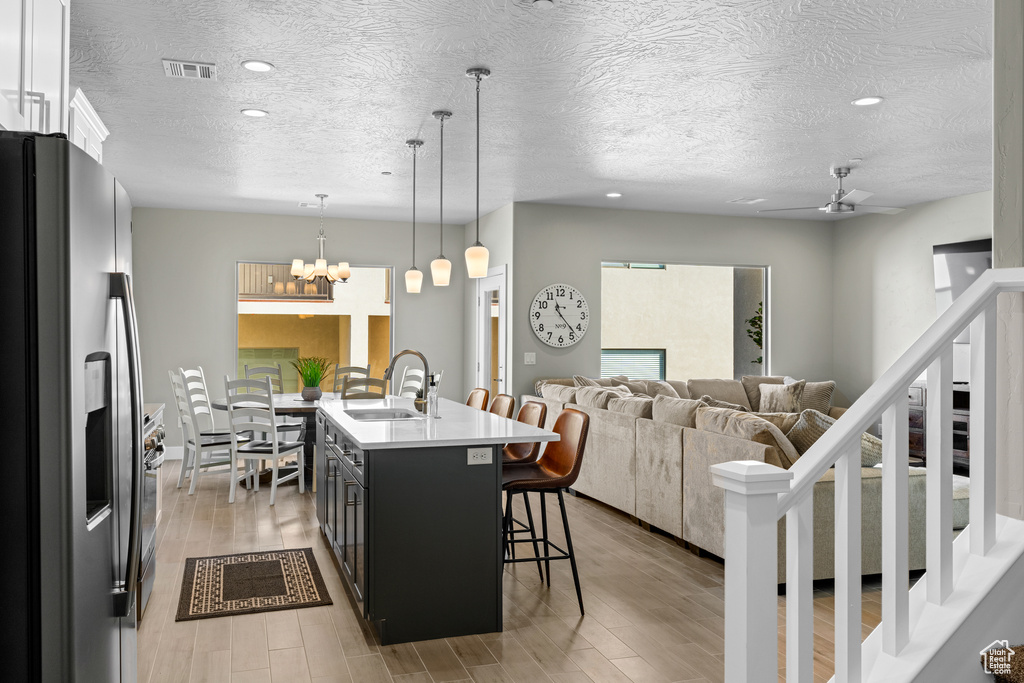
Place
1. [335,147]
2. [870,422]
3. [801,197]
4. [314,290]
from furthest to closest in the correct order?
[314,290]
[801,197]
[335,147]
[870,422]

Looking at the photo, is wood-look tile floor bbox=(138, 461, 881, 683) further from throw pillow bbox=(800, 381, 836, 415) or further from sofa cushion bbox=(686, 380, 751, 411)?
throw pillow bbox=(800, 381, 836, 415)

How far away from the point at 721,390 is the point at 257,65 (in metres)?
5.51

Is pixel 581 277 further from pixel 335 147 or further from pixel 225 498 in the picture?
pixel 225 498

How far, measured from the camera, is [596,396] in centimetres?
595

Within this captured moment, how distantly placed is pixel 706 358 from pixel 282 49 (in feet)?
30.2

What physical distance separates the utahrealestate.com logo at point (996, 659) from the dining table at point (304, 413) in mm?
4975

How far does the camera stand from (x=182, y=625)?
138 inches

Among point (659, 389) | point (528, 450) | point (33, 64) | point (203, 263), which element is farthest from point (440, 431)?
point (203, 263)

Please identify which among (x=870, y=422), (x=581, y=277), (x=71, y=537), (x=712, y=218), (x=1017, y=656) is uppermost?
→ (x=712, y=218)

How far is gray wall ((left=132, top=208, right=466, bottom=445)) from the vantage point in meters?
7.91

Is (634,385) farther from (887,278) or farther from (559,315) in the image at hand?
(887,278)

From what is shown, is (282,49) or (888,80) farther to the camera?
(888,80)

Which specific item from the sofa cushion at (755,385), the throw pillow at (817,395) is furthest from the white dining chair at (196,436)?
the throw pillow at (817,395)

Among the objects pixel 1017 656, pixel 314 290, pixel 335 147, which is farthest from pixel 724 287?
pixel 1017 656
